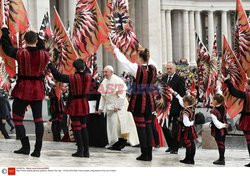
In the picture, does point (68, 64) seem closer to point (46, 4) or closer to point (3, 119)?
point (3, 119)

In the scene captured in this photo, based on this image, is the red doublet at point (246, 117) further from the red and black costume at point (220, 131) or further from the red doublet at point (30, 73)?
the red doublet at point (30, 73)

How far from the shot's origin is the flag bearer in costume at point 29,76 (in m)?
11.0

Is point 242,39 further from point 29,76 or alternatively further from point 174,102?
point 29,76

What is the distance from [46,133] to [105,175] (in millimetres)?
9867

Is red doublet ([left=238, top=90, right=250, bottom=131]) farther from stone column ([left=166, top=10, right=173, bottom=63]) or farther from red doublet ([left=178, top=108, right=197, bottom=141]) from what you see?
stone column ([left=166, top=10, right=173, bottom=63])

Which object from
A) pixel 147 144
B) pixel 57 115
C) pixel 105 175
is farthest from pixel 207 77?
pixel 105 175

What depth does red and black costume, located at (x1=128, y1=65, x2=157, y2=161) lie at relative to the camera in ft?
39.1

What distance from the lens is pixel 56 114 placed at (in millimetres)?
17875

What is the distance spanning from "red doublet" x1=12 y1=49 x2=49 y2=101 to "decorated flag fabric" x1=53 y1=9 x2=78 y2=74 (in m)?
3.97

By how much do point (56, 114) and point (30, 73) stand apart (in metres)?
6.87

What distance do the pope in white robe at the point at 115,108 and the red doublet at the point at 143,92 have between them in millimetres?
2542

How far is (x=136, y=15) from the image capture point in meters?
53.9

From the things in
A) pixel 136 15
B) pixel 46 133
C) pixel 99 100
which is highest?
pixel 136 15

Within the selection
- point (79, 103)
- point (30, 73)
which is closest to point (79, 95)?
point (79, 103)
